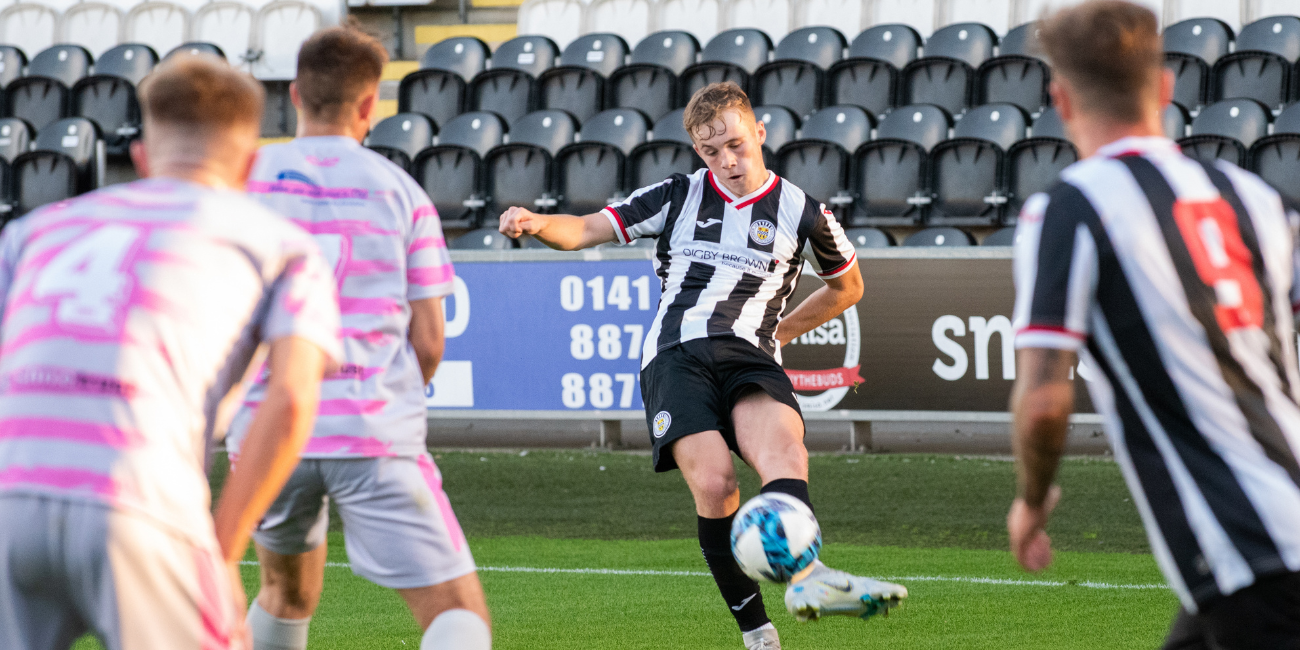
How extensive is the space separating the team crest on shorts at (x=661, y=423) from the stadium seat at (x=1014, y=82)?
9.11 m

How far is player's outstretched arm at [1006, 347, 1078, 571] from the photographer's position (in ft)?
7.77

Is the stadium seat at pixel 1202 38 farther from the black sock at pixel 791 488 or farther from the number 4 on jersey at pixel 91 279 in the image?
the number 4 on jersey at pixel 91 279

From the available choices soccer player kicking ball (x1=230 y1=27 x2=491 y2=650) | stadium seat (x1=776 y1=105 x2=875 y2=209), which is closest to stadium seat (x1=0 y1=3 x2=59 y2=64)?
stadium seat (x1=776 y1=105 x2=875 y2=209)

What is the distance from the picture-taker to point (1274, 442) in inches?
90.3

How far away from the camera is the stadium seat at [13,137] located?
15.0 metres

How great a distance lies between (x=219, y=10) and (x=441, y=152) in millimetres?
6132

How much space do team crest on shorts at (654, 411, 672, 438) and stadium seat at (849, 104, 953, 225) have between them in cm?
750

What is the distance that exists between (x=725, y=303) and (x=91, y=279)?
3.25 meters

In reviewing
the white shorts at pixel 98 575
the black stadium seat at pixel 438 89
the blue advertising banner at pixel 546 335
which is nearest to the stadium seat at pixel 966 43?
the black stadium seat at pixel 438 89

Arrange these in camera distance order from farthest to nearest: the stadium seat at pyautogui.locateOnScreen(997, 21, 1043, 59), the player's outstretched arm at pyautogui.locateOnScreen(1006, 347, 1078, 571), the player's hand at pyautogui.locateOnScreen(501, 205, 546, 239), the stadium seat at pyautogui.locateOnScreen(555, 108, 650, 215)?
the stadium seat at pyautogui.locateOnScreen(997, 21, 1043, 59)
the stadium seat at pyautogui.locateOnScreen(555, 108, 650, 215)
the player's hand at pyautogui.locateOnScreen(501, 205, 546, 239)
the player's outstretched arm at pyautogui.locateOnScreen(1006, 347, 1078, 571)

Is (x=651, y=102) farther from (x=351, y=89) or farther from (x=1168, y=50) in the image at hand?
(x=351, y=89)

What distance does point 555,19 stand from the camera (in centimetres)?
1694

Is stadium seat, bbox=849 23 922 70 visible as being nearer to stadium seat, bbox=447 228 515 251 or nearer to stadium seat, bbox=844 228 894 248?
stadium seat, bbox=844 228 894 248

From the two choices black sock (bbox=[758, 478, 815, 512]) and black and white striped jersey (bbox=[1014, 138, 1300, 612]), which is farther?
black sock (bbox=[758, 478, 815, 512])
